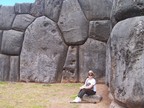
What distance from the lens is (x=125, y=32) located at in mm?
5453

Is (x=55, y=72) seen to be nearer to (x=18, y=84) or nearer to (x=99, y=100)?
(x=18, y=84)

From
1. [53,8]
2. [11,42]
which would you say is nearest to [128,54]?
[53,8]

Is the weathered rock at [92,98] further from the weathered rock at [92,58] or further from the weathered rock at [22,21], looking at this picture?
the weathered rock at [22,21]

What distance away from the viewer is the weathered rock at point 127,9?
17.6ft

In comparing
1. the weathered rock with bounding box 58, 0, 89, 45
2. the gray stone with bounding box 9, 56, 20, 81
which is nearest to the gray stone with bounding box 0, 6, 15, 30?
the gray stone with bounding box 9, 56, 20, 81

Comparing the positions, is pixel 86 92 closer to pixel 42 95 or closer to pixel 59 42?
pixel 42 95

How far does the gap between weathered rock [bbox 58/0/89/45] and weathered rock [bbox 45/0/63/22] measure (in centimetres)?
16

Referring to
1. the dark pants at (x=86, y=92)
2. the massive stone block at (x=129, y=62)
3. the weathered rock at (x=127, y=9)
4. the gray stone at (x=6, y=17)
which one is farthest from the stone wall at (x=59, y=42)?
the massive stone block at (x=129, y=62)

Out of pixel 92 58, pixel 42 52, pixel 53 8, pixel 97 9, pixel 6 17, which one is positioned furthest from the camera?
pixel 6 17

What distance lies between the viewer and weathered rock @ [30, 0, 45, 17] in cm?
1014

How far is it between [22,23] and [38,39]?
1.00 metres

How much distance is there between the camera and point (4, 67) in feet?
34.2

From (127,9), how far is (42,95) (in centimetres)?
346

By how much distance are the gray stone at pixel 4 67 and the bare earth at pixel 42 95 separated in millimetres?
916
